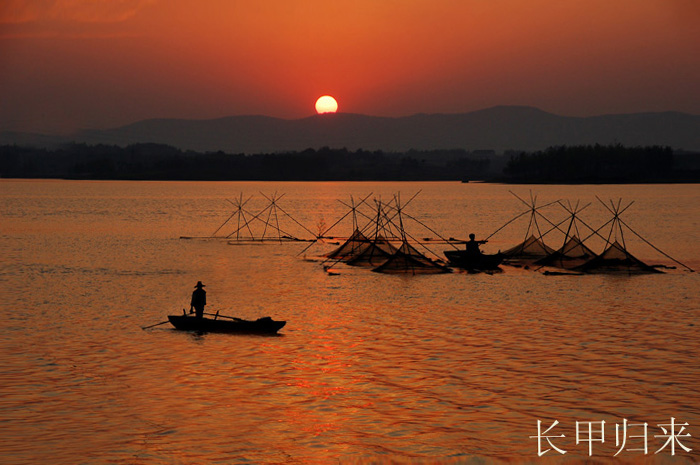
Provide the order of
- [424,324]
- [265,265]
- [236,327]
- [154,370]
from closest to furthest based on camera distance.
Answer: [154,370]
[236,327]
[424,324]
[265,265]

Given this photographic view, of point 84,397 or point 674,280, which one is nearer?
point 84,397

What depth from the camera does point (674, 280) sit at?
3959 cm

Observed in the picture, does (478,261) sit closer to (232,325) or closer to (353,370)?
(232,325)

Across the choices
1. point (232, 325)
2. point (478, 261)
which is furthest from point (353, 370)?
point (478, 261)

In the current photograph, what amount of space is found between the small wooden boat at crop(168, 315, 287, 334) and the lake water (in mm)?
331

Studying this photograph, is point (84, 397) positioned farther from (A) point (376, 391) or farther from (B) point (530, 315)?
(B) point (530, 315)

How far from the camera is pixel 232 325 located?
79.6ft

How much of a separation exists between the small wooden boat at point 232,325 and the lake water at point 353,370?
0.33 metres

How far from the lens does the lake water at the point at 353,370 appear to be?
47.0ft

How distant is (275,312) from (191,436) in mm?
15765

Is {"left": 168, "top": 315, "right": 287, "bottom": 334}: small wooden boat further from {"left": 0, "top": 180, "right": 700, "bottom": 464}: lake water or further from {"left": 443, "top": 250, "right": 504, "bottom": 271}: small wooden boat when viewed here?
{"left": 443, "top": 250, "right": 504, "bottom": 271}: small wooden boat

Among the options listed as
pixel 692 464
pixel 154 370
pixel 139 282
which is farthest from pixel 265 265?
pixel 692 464

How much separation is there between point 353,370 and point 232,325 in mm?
5609

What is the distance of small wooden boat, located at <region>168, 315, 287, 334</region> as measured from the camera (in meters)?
24.2
